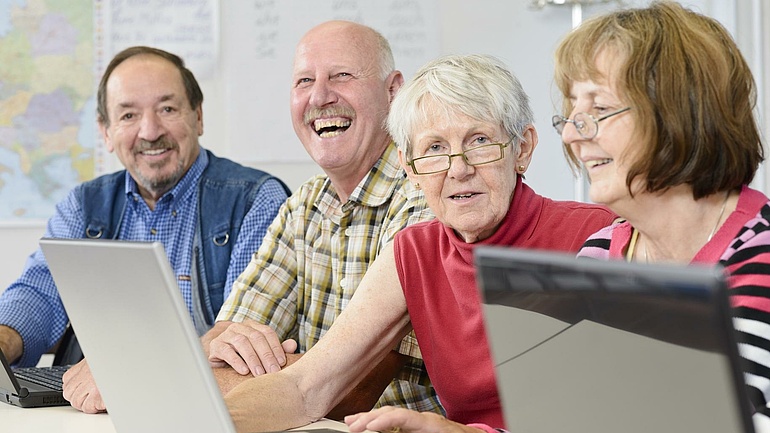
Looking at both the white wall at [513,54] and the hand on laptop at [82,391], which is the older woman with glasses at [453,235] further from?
the white wall at [513,54]

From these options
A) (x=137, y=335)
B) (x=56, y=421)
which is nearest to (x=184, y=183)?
(x=56, y=421)

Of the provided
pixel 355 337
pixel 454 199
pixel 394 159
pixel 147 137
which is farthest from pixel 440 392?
pixel 147 137

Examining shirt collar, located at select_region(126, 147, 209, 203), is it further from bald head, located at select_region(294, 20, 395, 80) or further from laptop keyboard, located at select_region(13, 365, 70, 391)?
laptop keyboard, located at select_region(13, 365, 70, 391)

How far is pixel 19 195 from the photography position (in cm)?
345

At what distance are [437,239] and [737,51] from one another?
2.20 ft

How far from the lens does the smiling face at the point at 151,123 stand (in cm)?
278

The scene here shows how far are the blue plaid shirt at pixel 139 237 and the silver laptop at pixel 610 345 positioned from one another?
1783 mm

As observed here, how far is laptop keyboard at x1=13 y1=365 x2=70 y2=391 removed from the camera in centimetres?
177

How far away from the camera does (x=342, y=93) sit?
225 centimetres

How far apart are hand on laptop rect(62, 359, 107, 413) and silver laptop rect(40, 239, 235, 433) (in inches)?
14.2

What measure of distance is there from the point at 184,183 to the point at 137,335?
1.75 meters

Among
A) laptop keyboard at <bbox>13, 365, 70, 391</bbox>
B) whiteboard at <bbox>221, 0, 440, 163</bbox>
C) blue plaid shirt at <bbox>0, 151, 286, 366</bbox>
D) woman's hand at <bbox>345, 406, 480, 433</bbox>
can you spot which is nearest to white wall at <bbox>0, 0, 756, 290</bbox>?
whiteboard at <bbox>221, 0, 440, 163</bbox>

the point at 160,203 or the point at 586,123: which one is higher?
the point at 586,123

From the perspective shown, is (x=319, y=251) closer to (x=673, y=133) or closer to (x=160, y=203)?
(x=160, y=203)
